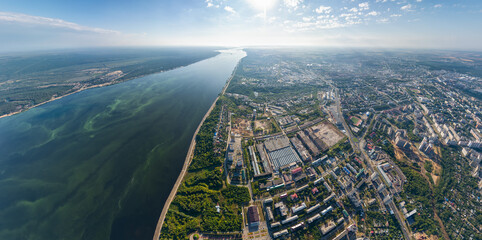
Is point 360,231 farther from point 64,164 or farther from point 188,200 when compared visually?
point 64,164

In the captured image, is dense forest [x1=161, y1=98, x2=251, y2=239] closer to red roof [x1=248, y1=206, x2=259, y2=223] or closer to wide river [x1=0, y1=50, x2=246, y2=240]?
red roof [x1=248, y1=206, x2=259, y2=223]

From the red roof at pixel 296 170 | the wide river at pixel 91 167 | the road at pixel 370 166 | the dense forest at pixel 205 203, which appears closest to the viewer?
the road at pixel 370 166

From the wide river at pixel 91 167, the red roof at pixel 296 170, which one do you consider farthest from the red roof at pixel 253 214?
the wide river at pixel 91 167

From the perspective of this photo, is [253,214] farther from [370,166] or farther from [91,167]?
[91,167]

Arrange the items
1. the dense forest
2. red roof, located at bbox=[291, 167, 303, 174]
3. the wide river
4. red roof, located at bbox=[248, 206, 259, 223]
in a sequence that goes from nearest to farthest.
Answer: the dense forest < red roof, located at bbox=[248, 206, 259, 223] < the wide river < red roof, located at bbox=[291, 167, 303, 174]

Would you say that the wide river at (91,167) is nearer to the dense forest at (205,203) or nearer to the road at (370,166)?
the dense forest at (205,203)

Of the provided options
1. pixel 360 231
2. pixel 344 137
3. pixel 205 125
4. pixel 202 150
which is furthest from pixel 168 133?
pixel 344 137

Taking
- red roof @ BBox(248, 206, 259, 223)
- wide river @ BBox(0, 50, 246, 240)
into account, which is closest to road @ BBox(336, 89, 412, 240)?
red roof @ BBox(248, 206, 259, 223)

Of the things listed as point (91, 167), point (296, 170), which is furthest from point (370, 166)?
point (91, 167)

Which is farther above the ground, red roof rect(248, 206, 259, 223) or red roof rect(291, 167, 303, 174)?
red roof rect(291, 167, 303, 174)
